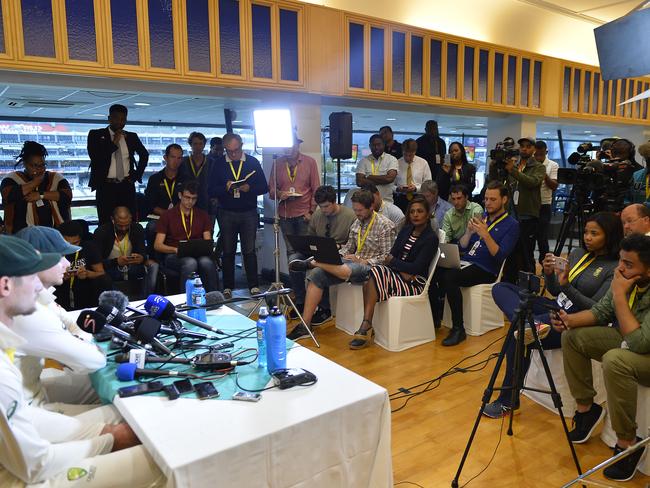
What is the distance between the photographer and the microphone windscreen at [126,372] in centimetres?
182

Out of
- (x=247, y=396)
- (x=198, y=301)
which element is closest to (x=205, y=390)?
(x=247, y=396)

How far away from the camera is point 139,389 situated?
173cm

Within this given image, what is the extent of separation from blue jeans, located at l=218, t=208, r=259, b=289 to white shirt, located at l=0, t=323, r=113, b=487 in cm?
345

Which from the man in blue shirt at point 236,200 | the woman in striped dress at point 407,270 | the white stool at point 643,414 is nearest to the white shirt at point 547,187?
the woman in striped dress at point 407,270

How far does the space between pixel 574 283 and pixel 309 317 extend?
6.64ft

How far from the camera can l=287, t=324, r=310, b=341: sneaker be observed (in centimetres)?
407

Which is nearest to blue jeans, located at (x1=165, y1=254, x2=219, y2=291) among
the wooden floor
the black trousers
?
the black trousers

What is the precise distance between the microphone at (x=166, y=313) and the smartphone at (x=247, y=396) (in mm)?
643

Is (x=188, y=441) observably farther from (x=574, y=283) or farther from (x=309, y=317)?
(x=309, y=317)

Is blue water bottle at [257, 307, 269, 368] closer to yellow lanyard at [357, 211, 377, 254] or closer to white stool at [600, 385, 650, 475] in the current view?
white stool at [600, 385, 650, 475]

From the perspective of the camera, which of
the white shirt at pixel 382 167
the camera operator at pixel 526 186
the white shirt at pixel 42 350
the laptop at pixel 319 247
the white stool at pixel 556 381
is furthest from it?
the white shirt at pixel 382 167

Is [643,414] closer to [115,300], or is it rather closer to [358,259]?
[358,259]

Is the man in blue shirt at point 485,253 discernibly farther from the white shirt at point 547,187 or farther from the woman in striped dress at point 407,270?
the white shirt at point 547,187

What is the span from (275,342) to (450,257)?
2.56 metres
